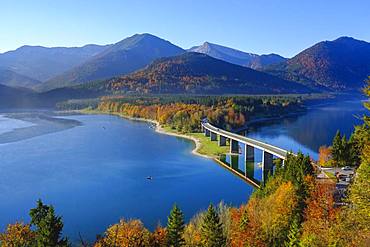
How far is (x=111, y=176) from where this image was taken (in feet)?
158

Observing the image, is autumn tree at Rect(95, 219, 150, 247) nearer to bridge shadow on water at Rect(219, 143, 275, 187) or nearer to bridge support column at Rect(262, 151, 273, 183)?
bridge shadow on water at Rect(219, 143, 275, 187)

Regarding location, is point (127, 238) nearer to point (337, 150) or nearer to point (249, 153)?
point (337, 150)

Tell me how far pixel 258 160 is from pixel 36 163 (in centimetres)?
2943

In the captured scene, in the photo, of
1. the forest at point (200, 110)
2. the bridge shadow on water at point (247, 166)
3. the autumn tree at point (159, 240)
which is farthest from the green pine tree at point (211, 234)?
the forest at point (200, 110)

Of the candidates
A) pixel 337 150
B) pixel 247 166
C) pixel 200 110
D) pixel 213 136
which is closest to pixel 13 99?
pixel 200 110

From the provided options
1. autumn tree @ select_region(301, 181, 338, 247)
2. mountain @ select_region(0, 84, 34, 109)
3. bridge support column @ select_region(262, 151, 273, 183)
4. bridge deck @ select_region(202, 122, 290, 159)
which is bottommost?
bridge support column @ select_region(262, 151, 273, 183)

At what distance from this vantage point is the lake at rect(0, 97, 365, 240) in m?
34.8

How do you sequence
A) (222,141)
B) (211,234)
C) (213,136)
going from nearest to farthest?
(211,234) → (222,141) → (213,136)

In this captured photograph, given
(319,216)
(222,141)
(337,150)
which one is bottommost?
(222,141)

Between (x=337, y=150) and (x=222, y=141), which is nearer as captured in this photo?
(x=337, y=150)

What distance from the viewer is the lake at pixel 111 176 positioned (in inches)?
1369

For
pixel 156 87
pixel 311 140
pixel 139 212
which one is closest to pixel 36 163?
pixel 139 212

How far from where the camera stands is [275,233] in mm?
21531

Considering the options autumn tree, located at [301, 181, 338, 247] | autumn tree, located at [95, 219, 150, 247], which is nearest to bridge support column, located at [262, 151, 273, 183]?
autumn tree, located at [301, 181, 338, 247]
